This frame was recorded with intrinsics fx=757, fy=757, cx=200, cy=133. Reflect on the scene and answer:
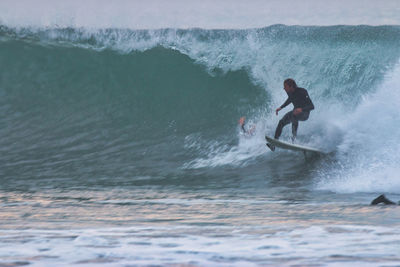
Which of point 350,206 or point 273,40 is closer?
point 350,206

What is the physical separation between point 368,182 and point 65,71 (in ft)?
35.4

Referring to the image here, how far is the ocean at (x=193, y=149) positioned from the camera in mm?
6332

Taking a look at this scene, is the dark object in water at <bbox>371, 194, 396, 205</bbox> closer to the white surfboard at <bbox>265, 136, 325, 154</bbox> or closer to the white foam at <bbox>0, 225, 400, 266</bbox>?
the white foam at <bbox>0, 225, 400, 266</bbox>

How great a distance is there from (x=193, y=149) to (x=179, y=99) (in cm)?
357

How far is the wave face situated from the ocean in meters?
0.04

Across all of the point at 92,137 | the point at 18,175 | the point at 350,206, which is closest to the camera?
the point at 350,206

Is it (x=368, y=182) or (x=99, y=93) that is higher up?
(x=99, y=93)

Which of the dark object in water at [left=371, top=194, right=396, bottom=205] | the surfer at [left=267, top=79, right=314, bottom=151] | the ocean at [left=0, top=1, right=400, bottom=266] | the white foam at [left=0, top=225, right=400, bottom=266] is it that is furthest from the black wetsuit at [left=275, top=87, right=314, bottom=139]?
the white foam at [left=0, top=225, right=400, bottom=266]

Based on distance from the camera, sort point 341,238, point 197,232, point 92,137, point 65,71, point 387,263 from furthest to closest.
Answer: point 65,71 → point 92,137 → point 197,232 → point 341,238 → point 387,263

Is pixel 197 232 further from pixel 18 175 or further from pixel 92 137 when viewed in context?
pixel 92 137

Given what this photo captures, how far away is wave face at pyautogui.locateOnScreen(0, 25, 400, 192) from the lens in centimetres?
1202

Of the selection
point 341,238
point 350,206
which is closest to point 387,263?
point 341,238

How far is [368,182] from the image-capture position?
9.73 meters

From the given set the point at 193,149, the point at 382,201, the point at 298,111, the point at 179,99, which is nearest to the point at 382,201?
the point at 382,201
